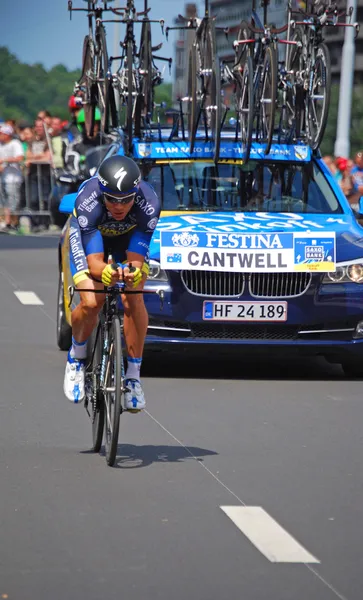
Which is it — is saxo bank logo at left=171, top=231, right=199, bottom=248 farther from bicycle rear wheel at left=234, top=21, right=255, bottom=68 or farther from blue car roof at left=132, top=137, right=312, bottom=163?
bicycle rear wheel at left=234, top=21, right=255, bottom=68

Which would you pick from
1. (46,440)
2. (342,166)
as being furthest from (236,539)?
(342,166)

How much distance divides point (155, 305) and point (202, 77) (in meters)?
3.99

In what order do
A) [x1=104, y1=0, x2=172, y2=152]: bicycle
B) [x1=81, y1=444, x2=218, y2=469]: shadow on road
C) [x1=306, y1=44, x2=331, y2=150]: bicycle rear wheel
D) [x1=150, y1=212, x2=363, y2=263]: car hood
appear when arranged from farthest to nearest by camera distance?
1. [x1=104, y1=0, x2=172, y2=152]: bicycle
2. [x1=306, y1=44, x2=331, y2=150]: bicycle rear wheel
3. [x1=150, y1=212, x2=363, y2=263]: car hood
4. [x1=81, y1=444, x2=218, y2=469]: shadow on road

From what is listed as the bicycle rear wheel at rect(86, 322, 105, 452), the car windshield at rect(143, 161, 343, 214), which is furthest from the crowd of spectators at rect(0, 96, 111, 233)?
the bicycle rear wheel at rect(86, 322, 105, 452)

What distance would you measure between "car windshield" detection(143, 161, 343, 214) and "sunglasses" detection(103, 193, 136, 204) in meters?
3.66

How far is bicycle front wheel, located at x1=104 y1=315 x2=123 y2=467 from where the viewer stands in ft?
23.8

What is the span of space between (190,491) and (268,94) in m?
6.83

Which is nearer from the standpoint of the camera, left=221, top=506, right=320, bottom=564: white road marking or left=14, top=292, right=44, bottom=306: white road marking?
left=221, top=506, right=320, bottom=564: white road marking

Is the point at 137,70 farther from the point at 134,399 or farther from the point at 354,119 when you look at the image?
the point at 354,119

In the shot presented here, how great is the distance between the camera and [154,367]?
11180 mm

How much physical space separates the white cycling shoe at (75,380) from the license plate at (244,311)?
2.54 metres

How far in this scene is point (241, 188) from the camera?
1147 cm

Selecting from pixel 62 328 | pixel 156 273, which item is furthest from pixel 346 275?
pixel 62 328

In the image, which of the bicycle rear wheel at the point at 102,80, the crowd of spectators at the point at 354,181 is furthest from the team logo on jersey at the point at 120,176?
the crowd of spectators at the point at 354,181
